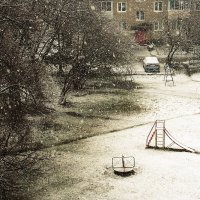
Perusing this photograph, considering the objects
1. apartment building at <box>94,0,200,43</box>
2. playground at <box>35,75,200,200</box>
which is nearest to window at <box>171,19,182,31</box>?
apartment building at <box>94,0,200,43</box>

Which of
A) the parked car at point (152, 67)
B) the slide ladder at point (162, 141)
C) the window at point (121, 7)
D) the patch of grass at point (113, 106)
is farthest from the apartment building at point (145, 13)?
the slide ladder at point (162, 141)

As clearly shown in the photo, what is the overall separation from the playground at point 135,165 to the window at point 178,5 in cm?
2942

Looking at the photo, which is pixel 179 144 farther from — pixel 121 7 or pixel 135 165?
pixel 121 7

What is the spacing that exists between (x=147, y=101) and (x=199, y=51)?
69.1 ft

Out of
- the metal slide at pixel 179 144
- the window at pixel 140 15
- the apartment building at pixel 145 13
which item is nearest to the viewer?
the metal slide at pixel 179 144

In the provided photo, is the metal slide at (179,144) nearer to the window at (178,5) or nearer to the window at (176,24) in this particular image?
the window at (176,24)

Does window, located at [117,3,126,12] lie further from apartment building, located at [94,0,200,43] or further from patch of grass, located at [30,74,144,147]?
patch of grass, located at [30,74,144,147]

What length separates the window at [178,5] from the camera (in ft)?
184

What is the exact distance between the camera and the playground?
17438mm

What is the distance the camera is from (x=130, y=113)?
96.3 ft

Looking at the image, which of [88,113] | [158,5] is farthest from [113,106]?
[158,5]

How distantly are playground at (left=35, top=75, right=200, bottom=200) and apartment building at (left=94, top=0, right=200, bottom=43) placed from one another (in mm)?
28535

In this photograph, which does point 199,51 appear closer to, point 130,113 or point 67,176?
point 130,113

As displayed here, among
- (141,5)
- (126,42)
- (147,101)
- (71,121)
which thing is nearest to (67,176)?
(71,121)
